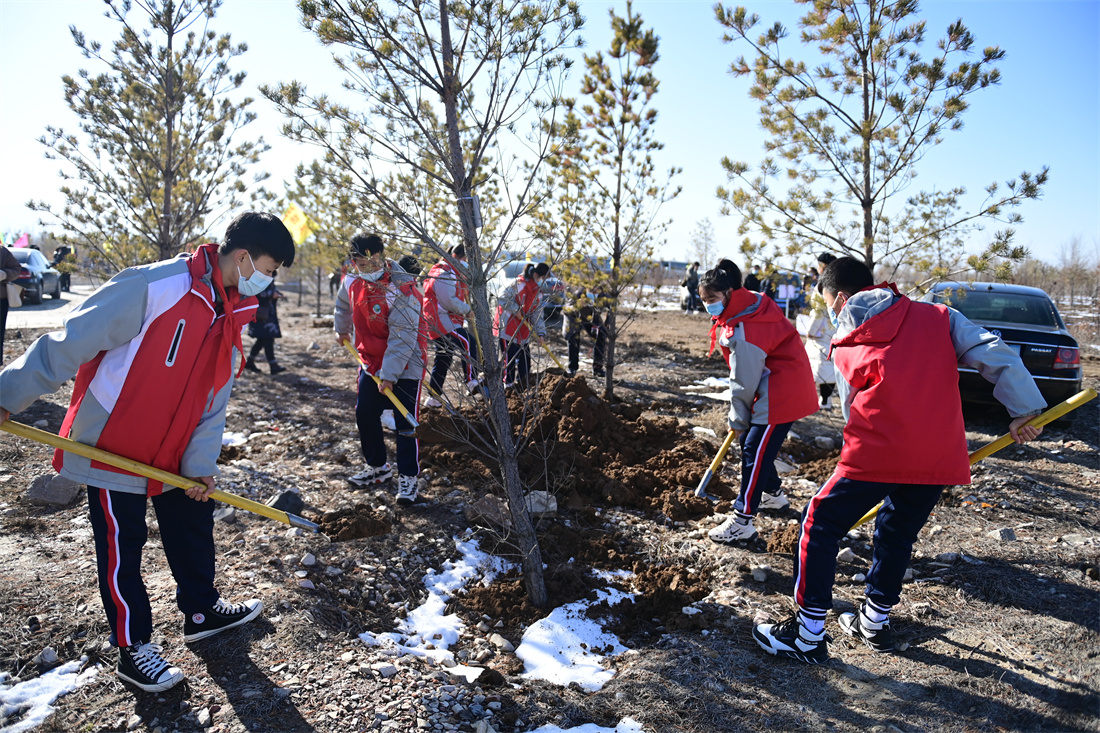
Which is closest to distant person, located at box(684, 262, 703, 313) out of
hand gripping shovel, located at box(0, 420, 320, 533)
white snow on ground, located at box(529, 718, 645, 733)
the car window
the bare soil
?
the car window

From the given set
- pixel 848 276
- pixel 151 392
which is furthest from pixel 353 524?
pixel 848 276

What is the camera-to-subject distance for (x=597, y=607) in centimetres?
337

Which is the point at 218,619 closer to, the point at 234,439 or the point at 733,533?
the point at 733,533

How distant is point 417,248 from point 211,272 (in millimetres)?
1192

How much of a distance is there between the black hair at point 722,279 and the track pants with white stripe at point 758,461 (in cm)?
93

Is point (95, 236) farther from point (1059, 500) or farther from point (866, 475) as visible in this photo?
point (1059, 500)

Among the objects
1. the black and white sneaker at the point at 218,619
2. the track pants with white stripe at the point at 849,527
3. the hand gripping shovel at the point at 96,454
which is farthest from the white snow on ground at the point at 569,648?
the hand gripping shovel at the point at 96,454

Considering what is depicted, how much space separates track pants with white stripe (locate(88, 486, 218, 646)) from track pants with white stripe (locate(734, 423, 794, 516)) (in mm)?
3113

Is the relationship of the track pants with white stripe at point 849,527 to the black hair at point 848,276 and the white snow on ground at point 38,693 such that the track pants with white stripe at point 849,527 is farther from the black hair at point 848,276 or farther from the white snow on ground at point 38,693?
the white snow on ground at point 38,693

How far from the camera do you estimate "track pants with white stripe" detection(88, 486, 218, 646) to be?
8.23ft

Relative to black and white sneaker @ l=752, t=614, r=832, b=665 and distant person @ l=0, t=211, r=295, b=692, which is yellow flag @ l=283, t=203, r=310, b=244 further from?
black and white sneaker @ l=752, t=614, r=832, b=665

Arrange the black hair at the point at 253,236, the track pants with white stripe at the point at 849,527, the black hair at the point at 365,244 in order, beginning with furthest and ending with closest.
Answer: the black hair at the point at 365,244
the track pants with white stripe at the point at 849,527
the black hair at the point at 253,236

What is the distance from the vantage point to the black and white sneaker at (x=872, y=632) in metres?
2.97

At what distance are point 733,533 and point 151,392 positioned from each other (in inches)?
133
